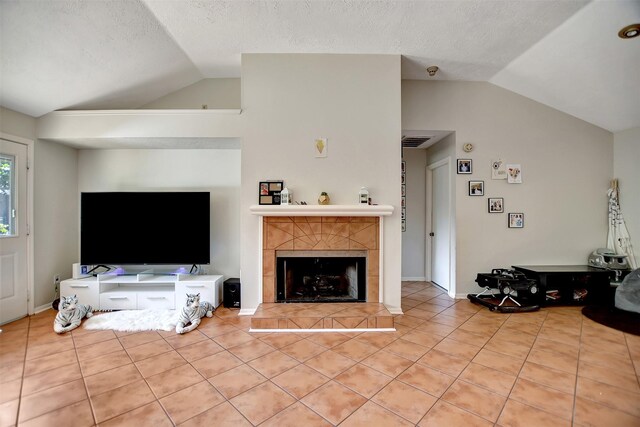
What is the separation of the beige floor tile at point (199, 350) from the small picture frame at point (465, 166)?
3712 mm

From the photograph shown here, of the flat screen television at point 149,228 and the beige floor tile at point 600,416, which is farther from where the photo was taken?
the flat screen television at point 149,228

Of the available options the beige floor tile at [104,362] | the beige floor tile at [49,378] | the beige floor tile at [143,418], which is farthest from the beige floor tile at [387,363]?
the beige floor tile at [49,378]

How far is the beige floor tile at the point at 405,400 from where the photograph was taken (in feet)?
5.13

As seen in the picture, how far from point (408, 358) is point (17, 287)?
417 centimetres

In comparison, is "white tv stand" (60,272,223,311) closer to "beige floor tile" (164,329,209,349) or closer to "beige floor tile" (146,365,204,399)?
"beige floor tile" (164,329,209,349)

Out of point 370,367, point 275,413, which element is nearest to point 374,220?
point 370,367

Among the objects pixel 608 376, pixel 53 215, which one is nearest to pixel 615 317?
pixel 608 376

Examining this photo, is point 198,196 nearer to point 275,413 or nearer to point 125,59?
point 125,59

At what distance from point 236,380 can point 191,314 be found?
1.20 meters

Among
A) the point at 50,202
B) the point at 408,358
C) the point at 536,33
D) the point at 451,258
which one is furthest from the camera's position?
the point at 451,258

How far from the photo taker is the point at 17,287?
2.96 metres

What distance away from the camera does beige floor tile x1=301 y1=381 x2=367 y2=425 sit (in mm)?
1556

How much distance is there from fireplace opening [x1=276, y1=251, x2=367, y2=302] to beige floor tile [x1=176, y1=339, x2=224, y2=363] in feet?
2.95

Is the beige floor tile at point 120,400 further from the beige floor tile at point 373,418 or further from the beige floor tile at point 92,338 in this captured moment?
the beige floor tile at point 373,418
